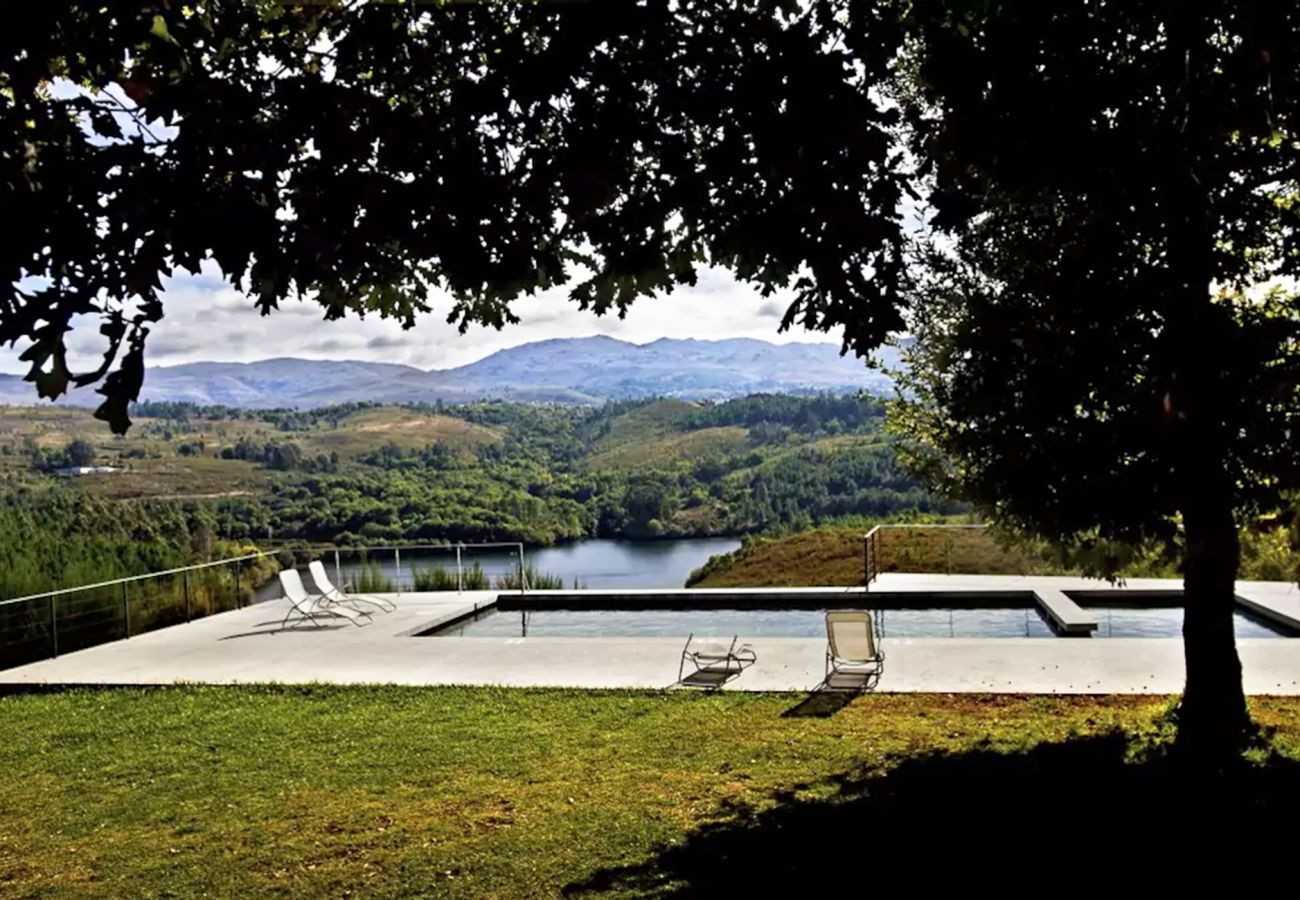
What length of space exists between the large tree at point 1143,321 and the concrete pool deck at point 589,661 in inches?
80.3

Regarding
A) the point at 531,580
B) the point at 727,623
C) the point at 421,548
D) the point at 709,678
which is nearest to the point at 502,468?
the point at 421,548

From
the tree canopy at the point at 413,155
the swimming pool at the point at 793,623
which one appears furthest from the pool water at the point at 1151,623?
the tree canopy at the point at 413,155

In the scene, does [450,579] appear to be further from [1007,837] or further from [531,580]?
[1007,837]

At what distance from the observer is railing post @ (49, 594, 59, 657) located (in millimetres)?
10383

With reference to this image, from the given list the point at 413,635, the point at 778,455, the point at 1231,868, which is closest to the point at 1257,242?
the point at 1231,868

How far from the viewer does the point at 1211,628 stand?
6355 mm

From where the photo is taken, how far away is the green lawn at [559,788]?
16.1 feet

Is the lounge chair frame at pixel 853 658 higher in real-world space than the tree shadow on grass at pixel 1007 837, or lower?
higher

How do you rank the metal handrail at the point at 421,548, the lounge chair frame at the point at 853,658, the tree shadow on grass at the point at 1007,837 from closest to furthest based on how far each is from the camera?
the tree shadow on grass at the point at 1007,837, the lounge chair frame at the point at 853,658, the metal handrail at the point at 421,548

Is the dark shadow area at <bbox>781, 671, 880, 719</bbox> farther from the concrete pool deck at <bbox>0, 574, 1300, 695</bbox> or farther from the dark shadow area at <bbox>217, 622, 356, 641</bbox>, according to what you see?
the dark shadow area at <bbox>217, 622, 356, 641</bbox>

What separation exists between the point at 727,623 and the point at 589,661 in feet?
10.5

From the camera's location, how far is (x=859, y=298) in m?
3.24

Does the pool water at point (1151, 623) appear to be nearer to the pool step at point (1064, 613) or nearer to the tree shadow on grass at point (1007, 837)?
the pool step at point (1064, 613)

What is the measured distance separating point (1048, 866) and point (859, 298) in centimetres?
290
